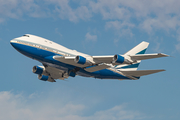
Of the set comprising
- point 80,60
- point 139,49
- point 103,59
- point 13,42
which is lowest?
point 80,60

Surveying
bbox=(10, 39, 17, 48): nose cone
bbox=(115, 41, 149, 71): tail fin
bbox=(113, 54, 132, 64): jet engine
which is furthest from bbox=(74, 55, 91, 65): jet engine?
bbox=(115, 41, 149, 71): tail fin

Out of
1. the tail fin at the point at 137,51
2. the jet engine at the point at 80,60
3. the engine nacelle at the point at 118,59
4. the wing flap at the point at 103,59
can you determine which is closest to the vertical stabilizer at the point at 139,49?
the tail fin at the point at 137,51

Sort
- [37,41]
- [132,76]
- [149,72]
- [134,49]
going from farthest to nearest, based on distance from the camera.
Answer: [134,49] → [132,76] → [149,72] → [37,41]

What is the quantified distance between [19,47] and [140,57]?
24821mm

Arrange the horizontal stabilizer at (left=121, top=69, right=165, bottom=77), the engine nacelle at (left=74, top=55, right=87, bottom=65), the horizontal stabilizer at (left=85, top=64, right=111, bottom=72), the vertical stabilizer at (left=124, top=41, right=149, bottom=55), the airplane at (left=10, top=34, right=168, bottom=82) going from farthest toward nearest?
the vertical stabilizer at (left=124, top=41, right=149, bottom=55)
the horizontal stabilizer at (left=121, top=69, right=165, bottom=77)
the horizontal stabilizer at (left=85, top=64, right=111, bottom=72)
the engine nacelle at (left=74, top=55, right=87, bottom=65)
the airplane at (left=10, top=34, right=168, bottom=82)

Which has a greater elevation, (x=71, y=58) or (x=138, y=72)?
(x=71, y=58)

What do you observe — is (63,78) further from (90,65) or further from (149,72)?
(149,72)

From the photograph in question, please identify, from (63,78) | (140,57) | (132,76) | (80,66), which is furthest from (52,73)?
(140,57)

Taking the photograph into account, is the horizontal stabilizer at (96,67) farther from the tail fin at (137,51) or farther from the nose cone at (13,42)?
the nose cone at (13,42)

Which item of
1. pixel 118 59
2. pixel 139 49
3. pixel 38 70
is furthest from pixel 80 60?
pixel 139 49

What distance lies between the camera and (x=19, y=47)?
5400 centimetres

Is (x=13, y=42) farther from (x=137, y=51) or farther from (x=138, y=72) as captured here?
(x=137, y=51)

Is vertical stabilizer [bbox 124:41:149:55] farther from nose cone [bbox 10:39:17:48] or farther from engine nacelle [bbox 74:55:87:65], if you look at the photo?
nose cone [bbox 10:39:17:48]

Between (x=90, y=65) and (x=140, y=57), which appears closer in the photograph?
(x=140, y=57)
